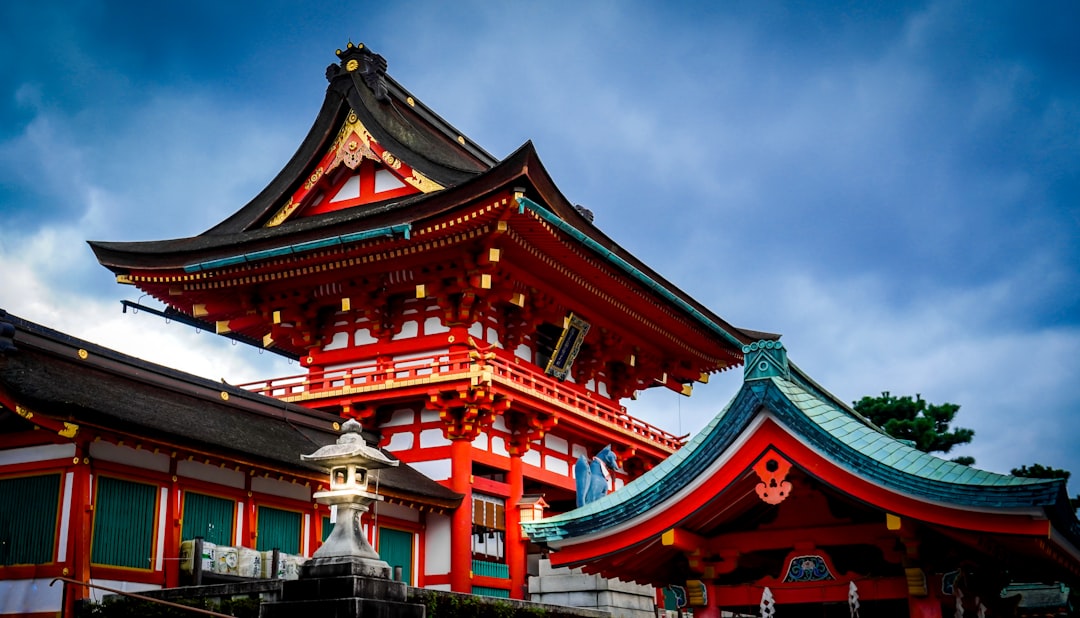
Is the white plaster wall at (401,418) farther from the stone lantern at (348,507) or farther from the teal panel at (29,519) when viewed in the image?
the stone lantern at (348,507)

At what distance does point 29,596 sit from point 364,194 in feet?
45.0

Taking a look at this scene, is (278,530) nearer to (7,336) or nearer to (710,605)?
(7,336)

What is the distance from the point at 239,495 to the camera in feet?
57.6

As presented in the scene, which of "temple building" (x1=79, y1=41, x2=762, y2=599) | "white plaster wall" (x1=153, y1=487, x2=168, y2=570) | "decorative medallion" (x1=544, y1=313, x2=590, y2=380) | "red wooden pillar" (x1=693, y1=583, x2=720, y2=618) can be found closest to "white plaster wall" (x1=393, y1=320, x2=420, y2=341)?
"temple building" (x1=79, y1=41, x2=762, y2=599)

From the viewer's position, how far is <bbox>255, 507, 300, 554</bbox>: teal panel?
59.0ft

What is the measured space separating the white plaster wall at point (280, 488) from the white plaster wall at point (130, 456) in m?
2.10

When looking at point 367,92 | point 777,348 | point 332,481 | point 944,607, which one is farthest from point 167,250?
point 944,607

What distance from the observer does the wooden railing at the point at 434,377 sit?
73.6ft

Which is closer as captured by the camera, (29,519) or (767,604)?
(767,604)

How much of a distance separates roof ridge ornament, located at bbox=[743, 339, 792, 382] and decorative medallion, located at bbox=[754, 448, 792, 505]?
28.9 inches

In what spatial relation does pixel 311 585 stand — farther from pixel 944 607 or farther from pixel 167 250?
pixel 167 250

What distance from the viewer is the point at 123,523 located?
50.5 ft

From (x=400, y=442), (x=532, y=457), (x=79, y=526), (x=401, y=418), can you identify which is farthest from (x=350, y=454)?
(x=532, y=457)

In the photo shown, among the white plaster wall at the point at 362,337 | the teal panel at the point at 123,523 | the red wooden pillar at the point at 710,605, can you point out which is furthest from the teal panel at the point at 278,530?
the red wooden pillar at the point at 710,605
